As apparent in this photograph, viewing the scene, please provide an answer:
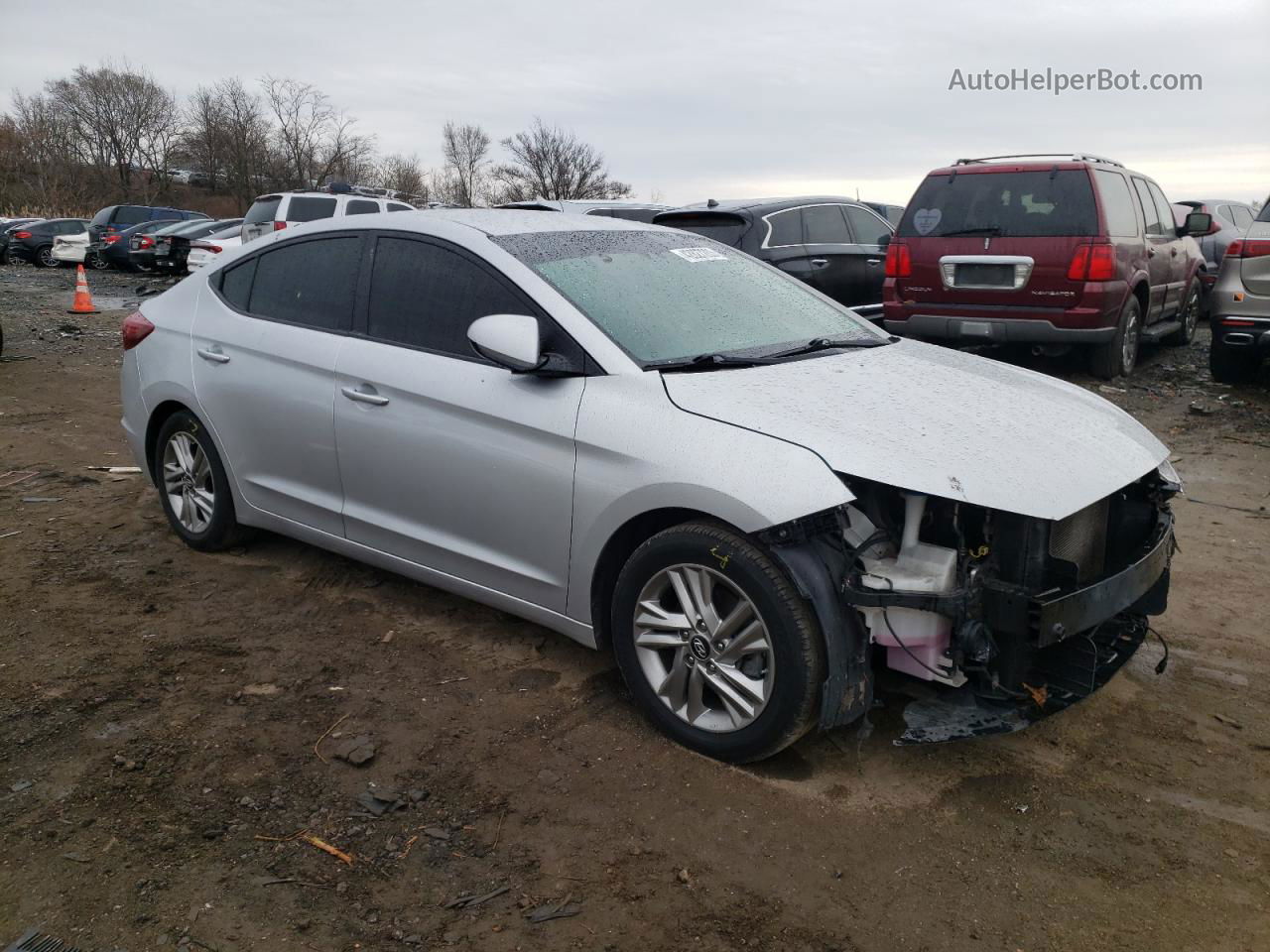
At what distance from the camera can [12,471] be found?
21.5 ft

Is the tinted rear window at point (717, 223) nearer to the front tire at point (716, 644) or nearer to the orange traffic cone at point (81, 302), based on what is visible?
the front tire at point (716, 644)

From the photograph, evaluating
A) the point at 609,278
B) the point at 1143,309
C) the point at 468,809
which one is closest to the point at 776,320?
the point at 609,278

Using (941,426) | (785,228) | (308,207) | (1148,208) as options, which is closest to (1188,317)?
(1148,208)

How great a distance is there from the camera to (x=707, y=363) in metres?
3.46

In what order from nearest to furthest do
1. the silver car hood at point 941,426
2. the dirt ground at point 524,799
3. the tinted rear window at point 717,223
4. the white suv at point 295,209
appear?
the dirt ground at point 524,799 < the silver car hood at point 941,426 < the tinted rear window at point 717,223 < the white suv at point 295,209

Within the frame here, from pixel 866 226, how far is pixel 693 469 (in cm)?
836

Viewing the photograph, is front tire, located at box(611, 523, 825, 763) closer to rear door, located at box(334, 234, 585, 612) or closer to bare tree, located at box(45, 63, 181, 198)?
rear door, located at box(334, 234, 585, 612)

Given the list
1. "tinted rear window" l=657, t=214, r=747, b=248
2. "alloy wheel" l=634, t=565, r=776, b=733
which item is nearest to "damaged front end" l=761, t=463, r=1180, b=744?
"alloy wheel" l=634, t=565, r=776, b=733

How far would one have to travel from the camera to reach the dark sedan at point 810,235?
360 inches

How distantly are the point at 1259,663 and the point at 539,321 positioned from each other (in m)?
3.01

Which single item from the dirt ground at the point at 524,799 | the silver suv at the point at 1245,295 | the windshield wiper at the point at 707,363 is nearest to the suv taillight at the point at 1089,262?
the silver suv at the point at 1245,295

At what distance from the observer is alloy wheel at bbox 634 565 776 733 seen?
9.98 feet

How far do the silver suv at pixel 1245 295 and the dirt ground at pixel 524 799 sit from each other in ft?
15.8

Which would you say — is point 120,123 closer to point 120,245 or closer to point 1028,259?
point 120,245
